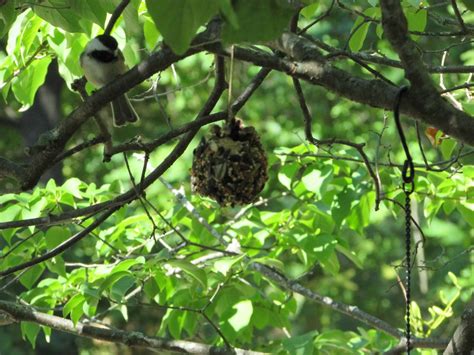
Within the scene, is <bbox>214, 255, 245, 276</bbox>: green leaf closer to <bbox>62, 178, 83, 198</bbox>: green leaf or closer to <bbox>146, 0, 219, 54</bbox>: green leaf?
<bbox>62, 178, 83, 198</bbox>: green leaf

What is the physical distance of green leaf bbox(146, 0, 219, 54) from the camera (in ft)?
3.23

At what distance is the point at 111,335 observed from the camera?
287 centimetres

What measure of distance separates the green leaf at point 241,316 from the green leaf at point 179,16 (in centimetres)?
190

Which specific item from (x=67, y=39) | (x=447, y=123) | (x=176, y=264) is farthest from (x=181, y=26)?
(x=67, y=39)

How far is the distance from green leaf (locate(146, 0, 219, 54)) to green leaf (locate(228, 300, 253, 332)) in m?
1.90

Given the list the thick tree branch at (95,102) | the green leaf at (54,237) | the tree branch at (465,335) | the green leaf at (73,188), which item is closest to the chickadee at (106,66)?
the green leaf at (73,188)

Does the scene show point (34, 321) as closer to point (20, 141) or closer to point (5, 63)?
point (5, 63)

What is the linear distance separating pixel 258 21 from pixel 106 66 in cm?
211

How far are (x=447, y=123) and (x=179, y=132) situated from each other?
759 mm

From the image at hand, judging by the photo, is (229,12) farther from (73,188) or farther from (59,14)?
(73,188)

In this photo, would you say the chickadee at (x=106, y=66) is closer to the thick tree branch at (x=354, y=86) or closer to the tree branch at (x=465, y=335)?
the thick tree branch at (x=354, y=86)

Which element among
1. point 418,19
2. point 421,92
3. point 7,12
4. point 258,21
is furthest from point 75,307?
point 258,21

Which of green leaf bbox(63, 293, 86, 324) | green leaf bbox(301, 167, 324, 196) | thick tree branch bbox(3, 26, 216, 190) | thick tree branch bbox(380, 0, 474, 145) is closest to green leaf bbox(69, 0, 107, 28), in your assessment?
thick tree branch bbox(3, 26, 216, 190)

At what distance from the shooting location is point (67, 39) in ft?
8.83
